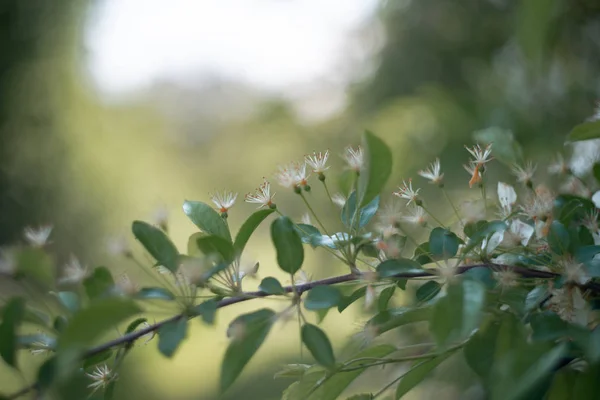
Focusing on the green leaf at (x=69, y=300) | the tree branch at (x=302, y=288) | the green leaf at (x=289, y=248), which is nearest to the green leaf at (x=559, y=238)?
the tree branch at (x=302, y=288)

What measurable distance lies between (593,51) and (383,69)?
57 centimetres

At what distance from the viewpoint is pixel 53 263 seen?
26cm

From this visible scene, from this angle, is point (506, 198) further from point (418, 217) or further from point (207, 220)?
point (207, 220)

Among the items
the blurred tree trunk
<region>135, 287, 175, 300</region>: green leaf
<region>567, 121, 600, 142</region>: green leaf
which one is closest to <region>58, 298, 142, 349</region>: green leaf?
<region>135, 287, 175, 300</region>: green leaf

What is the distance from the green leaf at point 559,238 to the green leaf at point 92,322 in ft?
0.66

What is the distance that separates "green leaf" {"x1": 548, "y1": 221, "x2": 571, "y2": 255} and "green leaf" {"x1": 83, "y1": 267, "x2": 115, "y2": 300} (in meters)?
0.21

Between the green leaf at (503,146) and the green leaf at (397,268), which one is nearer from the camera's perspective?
the green leaf at (397,268)

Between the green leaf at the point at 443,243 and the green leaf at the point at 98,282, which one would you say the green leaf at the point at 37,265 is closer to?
the green leaf at the point at 98,282

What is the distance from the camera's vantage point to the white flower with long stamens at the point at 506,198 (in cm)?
34

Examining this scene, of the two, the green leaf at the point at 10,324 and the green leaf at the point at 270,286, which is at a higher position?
the green leaf at the point at 10,324

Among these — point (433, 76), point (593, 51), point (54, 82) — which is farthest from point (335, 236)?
point (54, 82)

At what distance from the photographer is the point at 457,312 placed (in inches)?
8.4

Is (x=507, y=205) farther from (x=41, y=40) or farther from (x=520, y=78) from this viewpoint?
(x=41, y=40)

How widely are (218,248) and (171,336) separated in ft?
0.15
